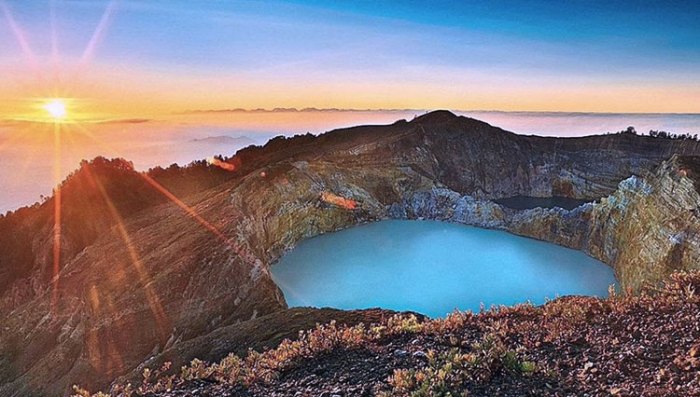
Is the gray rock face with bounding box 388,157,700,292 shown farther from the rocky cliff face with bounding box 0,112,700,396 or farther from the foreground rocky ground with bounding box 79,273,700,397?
the foreground rocky ground with bounding box 79,273,700,397

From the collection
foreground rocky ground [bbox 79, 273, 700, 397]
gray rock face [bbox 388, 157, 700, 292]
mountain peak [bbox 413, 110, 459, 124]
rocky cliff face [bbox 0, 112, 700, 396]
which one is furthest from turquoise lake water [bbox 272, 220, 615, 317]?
mountain peak [bbox 413, 110, 459, 124]

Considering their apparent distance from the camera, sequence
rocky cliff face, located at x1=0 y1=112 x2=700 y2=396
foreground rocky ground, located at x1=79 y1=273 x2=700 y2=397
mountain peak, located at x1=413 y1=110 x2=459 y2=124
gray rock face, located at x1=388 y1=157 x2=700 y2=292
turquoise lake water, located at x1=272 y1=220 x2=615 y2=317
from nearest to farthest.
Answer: foreground rocky ground, located at x1=79 y1=273 x2=700 y2=397 < rocky cliff face, located at x1=0 y1=112 x2=700 y2=396 < gray rock face, located at x1=388 y1=157 x2=700 y2=292 < turquoise lake water, located at x1=272 y1=220 x2=615 y2=317 < mountain peak, located at x1=413 y1=110 x2=459 y2=124

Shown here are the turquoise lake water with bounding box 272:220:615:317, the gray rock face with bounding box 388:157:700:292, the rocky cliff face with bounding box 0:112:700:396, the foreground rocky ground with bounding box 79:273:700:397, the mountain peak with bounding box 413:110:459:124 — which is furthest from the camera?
the mountain peak with bounding box 413:110:459:124

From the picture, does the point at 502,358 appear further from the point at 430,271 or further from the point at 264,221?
the point at 264,221

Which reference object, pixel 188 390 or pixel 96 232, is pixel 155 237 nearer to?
pixel 96 232

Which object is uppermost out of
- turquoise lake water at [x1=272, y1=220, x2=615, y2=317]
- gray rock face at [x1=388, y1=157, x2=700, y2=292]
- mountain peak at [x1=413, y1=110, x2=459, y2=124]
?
mountain peak at [x1=413, y1=110, x2=459, y2=124]

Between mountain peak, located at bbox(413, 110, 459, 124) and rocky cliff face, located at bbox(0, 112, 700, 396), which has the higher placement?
mountain peak, located at bbox(413, 110, 459, 124)

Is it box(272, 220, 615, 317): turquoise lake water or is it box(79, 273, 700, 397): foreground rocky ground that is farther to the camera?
box(272, 220, 615, 317): turquoise lake water

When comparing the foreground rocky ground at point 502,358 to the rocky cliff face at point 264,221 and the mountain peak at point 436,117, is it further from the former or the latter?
the mountain peak at point 436,117
